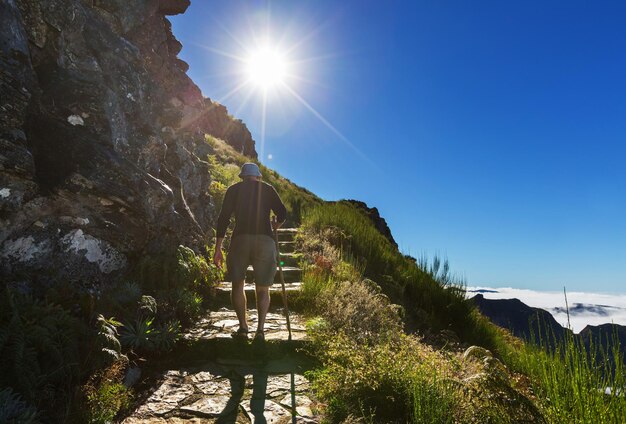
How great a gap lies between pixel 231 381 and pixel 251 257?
65.9 inches

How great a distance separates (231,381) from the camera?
14.1 ft

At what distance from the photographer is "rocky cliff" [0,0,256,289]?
170 inches

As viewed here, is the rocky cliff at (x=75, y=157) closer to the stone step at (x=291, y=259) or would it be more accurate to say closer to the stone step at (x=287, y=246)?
the stone step at (x=291, y=259)

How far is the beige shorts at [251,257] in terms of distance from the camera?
5.22m

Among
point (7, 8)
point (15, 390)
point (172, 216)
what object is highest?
point (7, 8)

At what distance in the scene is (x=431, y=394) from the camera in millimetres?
3105

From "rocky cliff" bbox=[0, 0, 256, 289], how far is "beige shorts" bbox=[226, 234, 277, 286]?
1.56 meters

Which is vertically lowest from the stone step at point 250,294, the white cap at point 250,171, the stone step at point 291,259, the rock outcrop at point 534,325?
the rock outcrop at point 534,325

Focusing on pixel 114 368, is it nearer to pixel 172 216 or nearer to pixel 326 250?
pixel 172 216

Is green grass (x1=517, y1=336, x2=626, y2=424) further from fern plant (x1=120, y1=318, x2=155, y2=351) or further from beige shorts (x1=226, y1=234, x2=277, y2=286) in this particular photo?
fern plant (x1=120, y1=318, x2=155, y2=351)

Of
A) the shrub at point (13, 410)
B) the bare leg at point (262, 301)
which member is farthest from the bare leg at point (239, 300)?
the shrub at point (13, 410)

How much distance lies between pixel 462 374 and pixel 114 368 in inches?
142

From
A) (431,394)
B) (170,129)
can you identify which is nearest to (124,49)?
(170,129)

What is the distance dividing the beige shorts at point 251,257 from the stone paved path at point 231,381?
0.92 m
